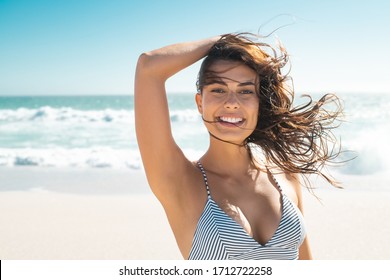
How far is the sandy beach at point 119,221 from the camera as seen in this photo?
511 centimetres

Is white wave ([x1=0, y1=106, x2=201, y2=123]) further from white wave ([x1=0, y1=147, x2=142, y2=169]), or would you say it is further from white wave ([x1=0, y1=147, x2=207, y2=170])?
white wave ([x1=0, y1=147, x2=142, y2=169])

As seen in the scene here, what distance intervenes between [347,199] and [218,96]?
203 inches

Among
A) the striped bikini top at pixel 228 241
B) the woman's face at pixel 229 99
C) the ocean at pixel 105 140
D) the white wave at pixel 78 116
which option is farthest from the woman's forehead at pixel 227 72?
the white wave at pixel 78 116

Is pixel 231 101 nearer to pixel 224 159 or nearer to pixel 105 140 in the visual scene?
pixel 224 159

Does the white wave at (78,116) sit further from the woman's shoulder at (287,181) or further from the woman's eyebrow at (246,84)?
the woman's eyebrow at (246,84)

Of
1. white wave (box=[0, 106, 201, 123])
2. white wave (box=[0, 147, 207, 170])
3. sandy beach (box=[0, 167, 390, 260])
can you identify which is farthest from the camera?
white wave (box=[0, 106, 201, 123])

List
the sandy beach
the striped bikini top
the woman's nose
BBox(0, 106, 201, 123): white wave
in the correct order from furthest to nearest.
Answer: BBox(0, 106, 201, 123): white wave
the sandy beach
the woman's nose
the striped bikini top

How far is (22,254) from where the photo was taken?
499 cm

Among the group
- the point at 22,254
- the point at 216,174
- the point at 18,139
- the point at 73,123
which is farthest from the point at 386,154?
the point at 73,123

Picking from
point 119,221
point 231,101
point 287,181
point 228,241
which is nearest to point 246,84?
point 231,101

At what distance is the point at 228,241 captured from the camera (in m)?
2.12

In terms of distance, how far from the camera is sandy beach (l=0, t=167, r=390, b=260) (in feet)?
16.8

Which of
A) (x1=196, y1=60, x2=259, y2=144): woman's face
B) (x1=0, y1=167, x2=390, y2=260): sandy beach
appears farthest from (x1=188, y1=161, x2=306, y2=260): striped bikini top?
(x1=0, y1=167, x2=390, y2=260): sandy beach

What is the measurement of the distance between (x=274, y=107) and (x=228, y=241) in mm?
843
